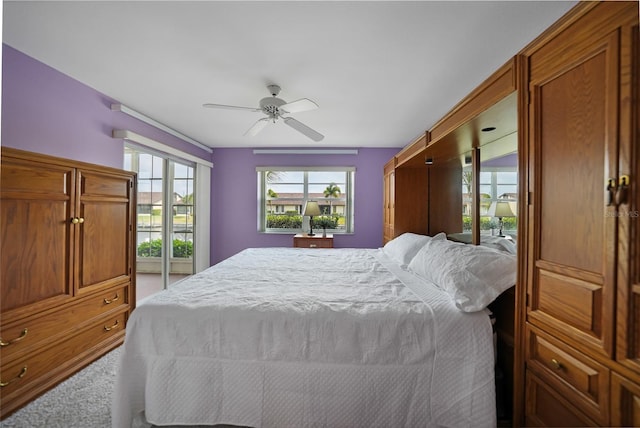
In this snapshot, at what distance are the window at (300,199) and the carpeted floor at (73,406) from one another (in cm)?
327

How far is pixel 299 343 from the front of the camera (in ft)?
4.57

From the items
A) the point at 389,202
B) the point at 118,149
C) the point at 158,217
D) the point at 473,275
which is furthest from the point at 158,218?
the point at 473,275

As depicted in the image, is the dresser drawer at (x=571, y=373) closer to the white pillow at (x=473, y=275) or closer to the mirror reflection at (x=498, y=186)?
the white pillow at (x=473, y=275)

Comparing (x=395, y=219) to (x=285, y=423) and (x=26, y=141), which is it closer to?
(x=285, y=423)

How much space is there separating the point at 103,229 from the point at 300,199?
319 cm

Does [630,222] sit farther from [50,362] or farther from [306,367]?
[50,362]

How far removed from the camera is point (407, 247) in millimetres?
2617

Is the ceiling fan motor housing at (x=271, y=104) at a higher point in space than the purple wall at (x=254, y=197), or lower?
higher

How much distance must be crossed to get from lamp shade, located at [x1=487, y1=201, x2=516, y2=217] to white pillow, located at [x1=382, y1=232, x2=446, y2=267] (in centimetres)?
59

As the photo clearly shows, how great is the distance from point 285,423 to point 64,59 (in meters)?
2.91

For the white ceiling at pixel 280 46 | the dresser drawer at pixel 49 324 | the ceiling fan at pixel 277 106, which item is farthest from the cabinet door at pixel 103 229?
the ceiling fan at pixel 277 106

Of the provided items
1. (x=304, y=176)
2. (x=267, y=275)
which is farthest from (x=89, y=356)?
(x=304, y=176)

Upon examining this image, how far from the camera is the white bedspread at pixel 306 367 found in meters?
1.35

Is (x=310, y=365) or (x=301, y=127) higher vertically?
(x=301, y=127)
